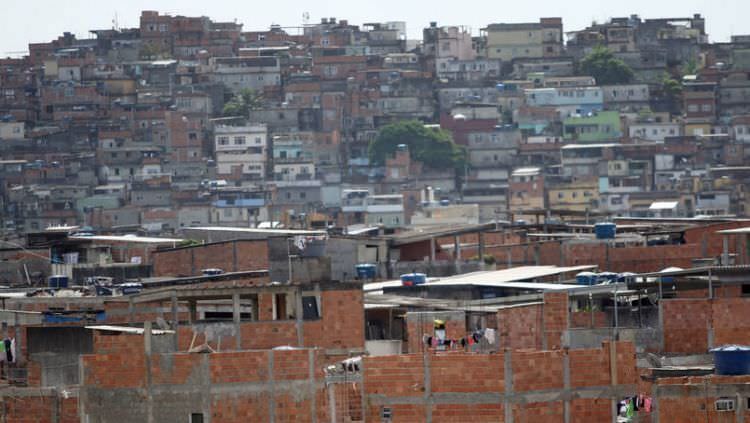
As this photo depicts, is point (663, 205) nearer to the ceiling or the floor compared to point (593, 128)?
nearer to the floor

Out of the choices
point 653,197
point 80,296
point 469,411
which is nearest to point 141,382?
point 469,411

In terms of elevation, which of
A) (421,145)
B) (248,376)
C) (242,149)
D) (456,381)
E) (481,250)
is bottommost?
(421,145)

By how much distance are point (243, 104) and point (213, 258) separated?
7232cm

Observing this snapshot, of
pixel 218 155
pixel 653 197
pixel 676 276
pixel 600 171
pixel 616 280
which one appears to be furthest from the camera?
pixel 218 155

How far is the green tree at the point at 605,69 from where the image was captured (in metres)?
119

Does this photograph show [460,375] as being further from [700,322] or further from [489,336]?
[700,322]

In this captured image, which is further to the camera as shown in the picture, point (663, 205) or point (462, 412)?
point (663, 205)

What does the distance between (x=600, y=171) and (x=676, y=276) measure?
70.5m

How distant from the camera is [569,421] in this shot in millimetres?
21484

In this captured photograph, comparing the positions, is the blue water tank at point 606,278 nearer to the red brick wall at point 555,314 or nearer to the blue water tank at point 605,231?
the red brick wall at point 555,314

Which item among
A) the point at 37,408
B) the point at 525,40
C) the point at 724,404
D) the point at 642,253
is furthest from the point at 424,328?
the point at 525,40

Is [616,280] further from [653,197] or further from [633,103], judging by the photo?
[633,103]

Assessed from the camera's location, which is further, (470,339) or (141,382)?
(470,339)

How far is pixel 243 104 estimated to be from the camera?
387 feet
